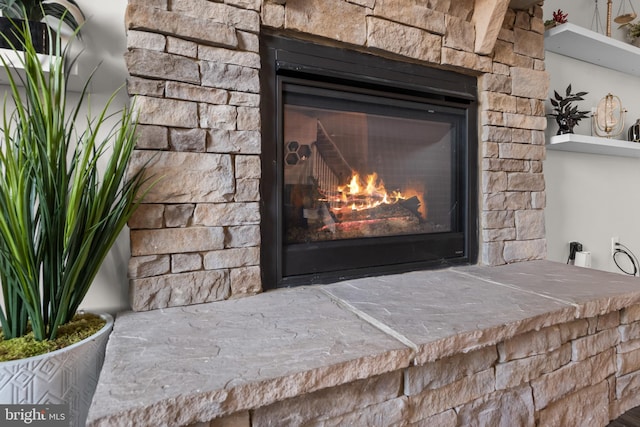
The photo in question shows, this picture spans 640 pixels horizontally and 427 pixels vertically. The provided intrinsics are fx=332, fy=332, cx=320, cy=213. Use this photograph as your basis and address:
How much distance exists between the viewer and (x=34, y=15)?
877 millimetres

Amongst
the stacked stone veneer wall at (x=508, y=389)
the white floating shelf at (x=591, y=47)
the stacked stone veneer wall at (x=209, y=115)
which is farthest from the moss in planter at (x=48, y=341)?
the white floating shelf at (x=591, y=47)

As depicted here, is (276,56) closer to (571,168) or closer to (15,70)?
(15,70)

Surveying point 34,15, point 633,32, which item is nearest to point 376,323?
point 34,15

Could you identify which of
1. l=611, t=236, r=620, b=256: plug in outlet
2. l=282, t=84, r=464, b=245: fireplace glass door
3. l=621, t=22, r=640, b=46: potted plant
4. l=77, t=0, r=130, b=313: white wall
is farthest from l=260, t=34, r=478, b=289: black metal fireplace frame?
l=621, t=22, r=640, b=46: potted plant

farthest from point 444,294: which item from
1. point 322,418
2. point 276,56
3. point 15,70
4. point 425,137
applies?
point 15,70

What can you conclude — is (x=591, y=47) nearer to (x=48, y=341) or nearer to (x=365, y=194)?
(x=365, y=194)

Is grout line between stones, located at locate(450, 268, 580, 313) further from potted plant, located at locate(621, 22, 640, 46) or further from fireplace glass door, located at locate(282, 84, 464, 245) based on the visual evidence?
potted plant, located at locate(621, 22, 640, 46)

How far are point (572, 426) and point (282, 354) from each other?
1077mm

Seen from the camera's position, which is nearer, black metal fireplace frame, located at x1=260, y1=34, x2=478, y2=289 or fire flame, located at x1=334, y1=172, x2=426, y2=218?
black metal fireplace frame, located at x1=260, y1=34, x2=478, y2=289

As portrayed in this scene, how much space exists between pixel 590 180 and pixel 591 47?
75 cm

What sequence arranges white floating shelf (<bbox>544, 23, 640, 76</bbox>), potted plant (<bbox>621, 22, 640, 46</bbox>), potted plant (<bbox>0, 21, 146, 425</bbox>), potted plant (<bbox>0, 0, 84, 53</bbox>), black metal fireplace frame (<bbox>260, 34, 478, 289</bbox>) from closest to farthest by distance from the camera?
1. potted plant (<bbox>0, 21, 146, 425</bbox>)
2. potted plant (<bbox>0, 0, 84, 53</bbox>)
3. black metal fireplace frame (<bbox>260, 34, 478, 289</bbox>)
4. white floating shelf (<bbox>544, 23, 640, 76</bbox>)
5. potted plant (<bbox>621, 22, 640, 46</bbox>)

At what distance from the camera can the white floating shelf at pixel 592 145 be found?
171 centimetres
